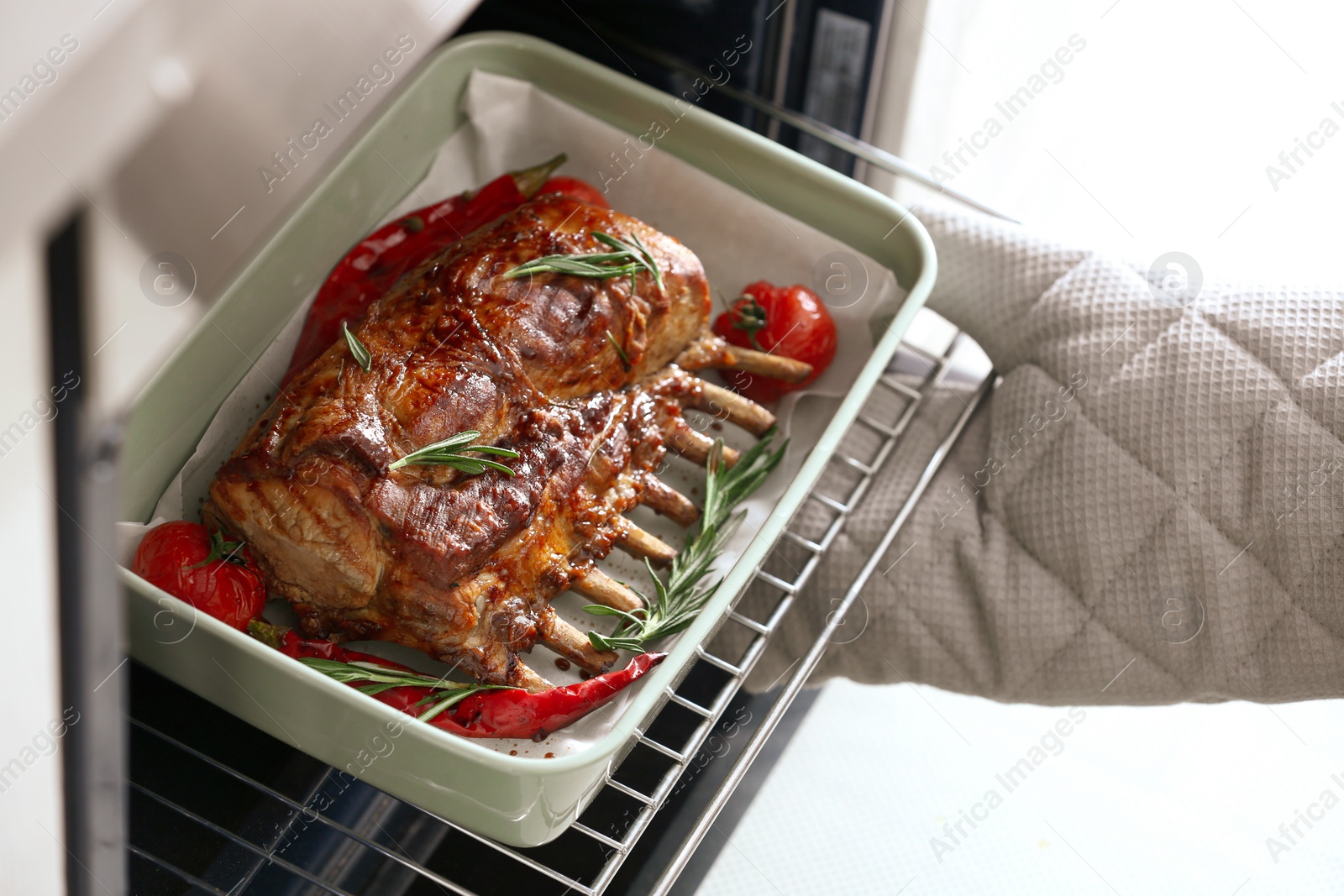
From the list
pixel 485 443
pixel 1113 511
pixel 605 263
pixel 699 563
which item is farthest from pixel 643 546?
pixel 1113 511

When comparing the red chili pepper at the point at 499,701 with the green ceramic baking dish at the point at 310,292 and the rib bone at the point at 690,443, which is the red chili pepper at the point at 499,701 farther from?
the rib bone at the point at 690,443

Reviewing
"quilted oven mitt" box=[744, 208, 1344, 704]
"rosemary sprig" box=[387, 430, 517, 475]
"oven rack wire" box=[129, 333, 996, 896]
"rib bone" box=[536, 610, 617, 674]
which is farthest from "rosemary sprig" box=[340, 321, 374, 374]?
"quilted oven mitt" box=[744, 208, 1344, 704]

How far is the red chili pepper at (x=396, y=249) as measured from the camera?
4.30ft

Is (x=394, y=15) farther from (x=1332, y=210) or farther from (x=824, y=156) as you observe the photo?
(x=1332, y=210)

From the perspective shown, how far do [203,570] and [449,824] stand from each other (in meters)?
0.35

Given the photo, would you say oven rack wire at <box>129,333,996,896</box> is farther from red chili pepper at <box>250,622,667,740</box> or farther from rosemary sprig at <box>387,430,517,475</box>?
rosemary sprig at <box>387,430,517,475</box>

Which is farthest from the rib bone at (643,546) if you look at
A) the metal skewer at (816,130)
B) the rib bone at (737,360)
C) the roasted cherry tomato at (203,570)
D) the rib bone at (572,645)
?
the metal skewer at (816,130)

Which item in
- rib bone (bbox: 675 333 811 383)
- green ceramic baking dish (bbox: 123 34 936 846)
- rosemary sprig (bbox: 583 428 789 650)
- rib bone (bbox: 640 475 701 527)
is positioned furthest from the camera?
rib bone (bbox: 675 333 811 383)

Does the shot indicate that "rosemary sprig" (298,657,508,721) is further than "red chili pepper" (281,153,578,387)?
No

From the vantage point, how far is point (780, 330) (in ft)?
4.69

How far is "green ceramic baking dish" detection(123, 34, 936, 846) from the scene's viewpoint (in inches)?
39.2

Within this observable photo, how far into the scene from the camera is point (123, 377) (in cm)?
95

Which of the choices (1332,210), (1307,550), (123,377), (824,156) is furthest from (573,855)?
(1332,210)

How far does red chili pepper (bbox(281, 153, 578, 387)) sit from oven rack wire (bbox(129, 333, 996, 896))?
0.45 metres
